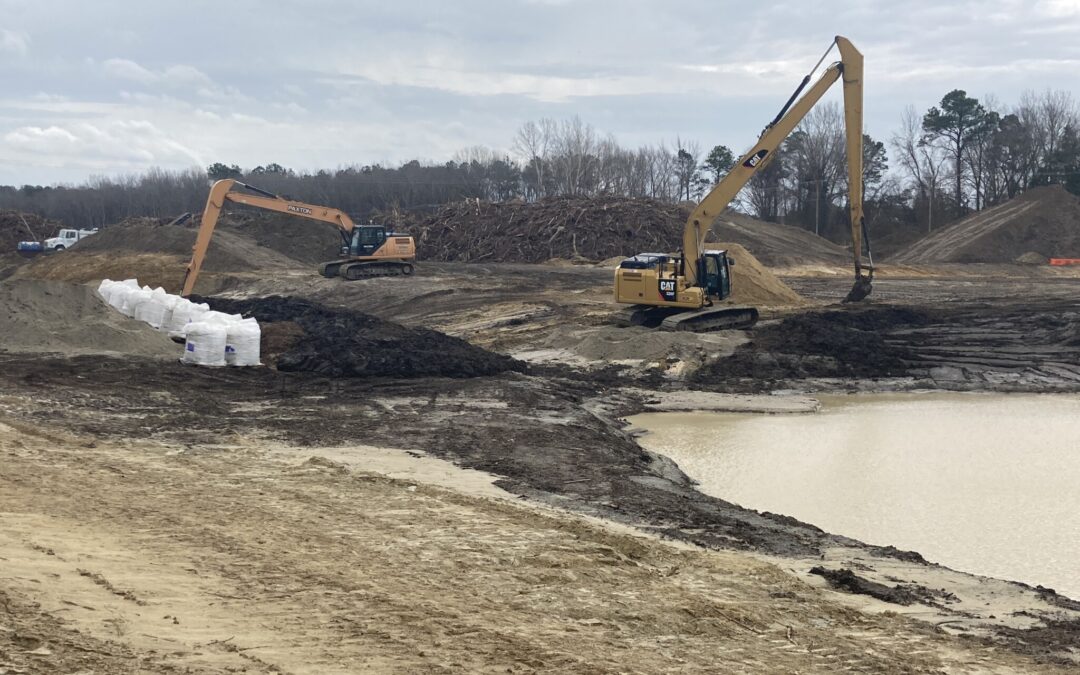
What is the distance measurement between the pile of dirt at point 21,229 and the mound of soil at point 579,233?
23.7m

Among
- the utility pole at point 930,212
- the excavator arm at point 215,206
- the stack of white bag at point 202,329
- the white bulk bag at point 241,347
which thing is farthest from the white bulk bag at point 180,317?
the utility pole at point 930,212

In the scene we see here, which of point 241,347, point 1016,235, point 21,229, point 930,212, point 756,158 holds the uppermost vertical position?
point 930,212

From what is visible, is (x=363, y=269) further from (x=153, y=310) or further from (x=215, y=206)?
(x=153, y=310)

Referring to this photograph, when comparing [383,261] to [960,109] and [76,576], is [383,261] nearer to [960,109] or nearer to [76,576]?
[76,576]

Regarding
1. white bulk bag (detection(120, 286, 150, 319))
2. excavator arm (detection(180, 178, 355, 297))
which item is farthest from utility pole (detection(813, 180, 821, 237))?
white bulk bag (detection(120, 286, 150, 319))

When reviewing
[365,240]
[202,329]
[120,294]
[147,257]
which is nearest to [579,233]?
[365,240]

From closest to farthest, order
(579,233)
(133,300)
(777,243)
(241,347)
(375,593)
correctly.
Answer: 1. (375,593)
2. (241,347)
3. (133,300)
4. (579,233)
5. (777,243)

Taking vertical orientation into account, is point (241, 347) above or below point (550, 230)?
below

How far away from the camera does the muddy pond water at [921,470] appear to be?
1057 centimetres

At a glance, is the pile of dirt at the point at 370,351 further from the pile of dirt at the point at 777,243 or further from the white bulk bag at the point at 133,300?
the pile of dirt at the point at 777,243

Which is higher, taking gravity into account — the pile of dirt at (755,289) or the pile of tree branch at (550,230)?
the pile of tree branch at (550,230)

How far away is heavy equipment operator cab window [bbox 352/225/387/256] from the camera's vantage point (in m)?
37.8

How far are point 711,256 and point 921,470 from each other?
11.9m

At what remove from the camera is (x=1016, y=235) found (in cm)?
5122
